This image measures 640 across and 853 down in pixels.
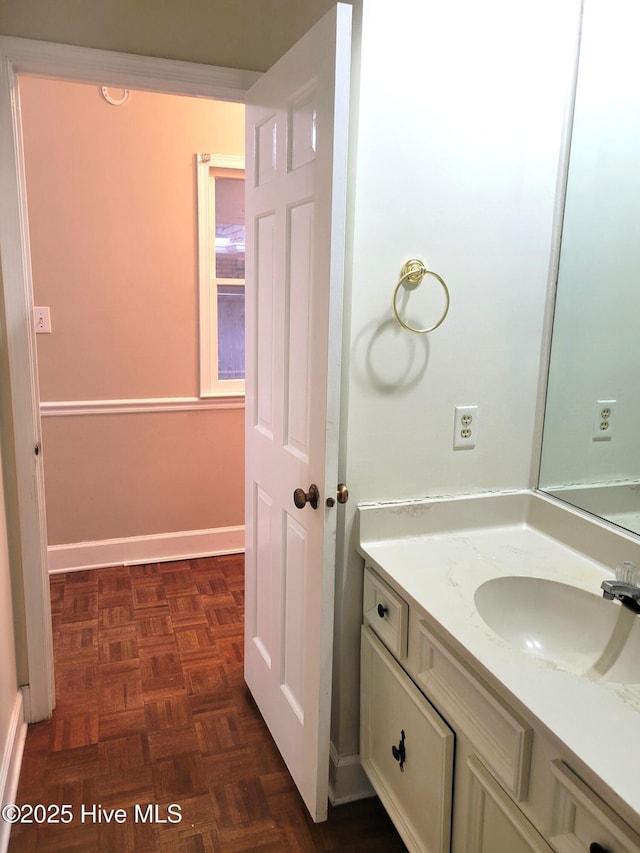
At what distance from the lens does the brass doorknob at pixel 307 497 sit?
1.54m

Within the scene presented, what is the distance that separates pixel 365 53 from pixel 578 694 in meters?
1.41

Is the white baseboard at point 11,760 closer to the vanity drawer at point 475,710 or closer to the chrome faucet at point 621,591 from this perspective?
the vanity drawer at point 475,710

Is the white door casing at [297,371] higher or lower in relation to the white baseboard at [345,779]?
higher

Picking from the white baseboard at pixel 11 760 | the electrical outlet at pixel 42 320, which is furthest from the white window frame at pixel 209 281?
the white baseboard at pixel 11 760

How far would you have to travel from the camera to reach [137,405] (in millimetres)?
3324

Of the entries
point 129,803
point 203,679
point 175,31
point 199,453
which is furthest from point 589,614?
point 199,453

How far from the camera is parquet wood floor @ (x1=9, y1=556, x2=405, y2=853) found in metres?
Result: 1.73

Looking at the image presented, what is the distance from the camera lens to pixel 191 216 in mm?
3275

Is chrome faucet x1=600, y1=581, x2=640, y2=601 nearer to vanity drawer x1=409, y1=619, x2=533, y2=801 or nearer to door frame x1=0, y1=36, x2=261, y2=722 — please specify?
vanity drawer x1=409, y1=619, x2=533, y2=801

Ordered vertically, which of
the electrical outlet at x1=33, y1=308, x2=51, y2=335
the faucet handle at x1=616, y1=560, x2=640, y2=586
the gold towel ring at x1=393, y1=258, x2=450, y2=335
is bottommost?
the faucet handle at x1=616, y1=560, x2=640, y2=586

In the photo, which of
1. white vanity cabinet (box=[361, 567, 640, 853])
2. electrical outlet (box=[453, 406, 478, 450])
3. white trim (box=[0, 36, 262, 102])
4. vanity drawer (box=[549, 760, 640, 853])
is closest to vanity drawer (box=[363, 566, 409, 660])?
white vanity cabinet (box=[361, 567, 640, 853])

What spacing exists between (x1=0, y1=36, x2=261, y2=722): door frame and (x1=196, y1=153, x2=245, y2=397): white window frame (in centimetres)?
130

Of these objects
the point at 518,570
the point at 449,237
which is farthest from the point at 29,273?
the point at 518,570

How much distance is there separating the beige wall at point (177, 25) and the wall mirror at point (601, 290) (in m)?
0.75
